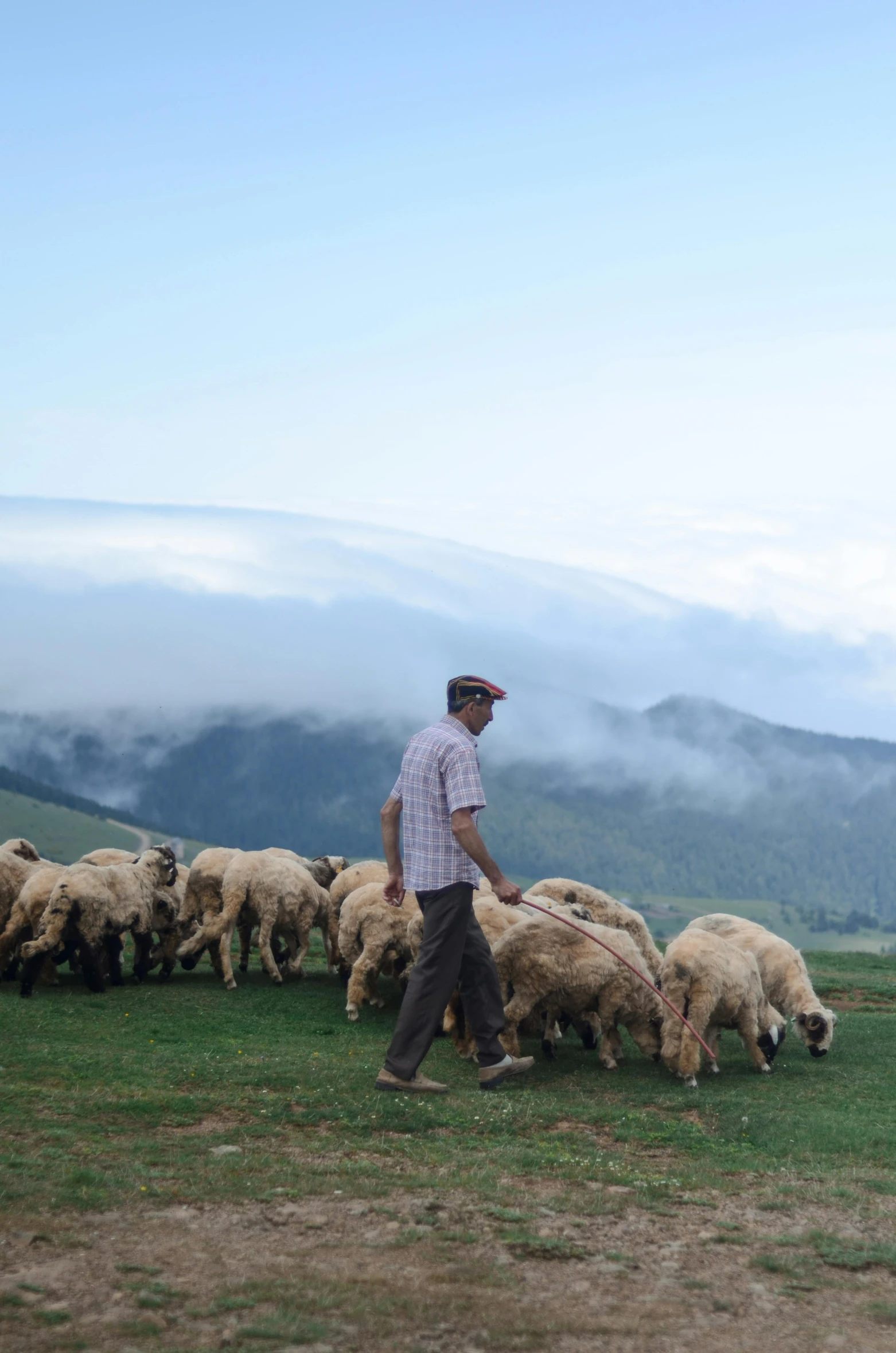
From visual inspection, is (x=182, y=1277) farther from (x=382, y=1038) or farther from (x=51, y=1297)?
(x=382, y=1038)

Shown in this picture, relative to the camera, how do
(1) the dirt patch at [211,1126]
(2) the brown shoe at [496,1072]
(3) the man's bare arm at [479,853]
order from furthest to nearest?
1. (2) the brown shoe at [496,1072]
2. (3) the man's bare arm at [479,853]
3. (1) the dirt patch at [211,1126]

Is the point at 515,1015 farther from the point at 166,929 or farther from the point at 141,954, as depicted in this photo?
the point at 166,929

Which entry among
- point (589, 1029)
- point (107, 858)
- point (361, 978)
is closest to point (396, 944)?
point (361, 978)

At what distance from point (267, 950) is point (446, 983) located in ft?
23.1

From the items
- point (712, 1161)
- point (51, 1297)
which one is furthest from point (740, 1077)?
point (51, 1297)

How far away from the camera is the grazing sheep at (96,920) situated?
1472 cm

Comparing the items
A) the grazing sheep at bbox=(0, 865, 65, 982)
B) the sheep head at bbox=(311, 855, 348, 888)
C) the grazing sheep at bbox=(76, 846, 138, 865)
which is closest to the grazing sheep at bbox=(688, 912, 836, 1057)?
the sheep head at bbox=(311, 855, 348, 888)

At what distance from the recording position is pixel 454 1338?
5254 mm

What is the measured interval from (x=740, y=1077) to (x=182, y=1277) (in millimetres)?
7797

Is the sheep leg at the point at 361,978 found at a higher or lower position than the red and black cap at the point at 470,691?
lower

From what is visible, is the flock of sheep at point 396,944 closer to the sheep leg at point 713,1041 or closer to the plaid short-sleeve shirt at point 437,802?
the sheep leg at point 713,1041

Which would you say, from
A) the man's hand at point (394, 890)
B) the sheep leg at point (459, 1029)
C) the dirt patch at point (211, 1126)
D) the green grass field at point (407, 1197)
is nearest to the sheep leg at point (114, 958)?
the green grass field at point (407, 1197)

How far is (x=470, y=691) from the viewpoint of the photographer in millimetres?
10664

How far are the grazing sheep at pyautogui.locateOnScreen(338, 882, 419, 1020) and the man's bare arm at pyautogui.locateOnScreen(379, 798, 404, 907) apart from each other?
Answer: 3.32 meters
